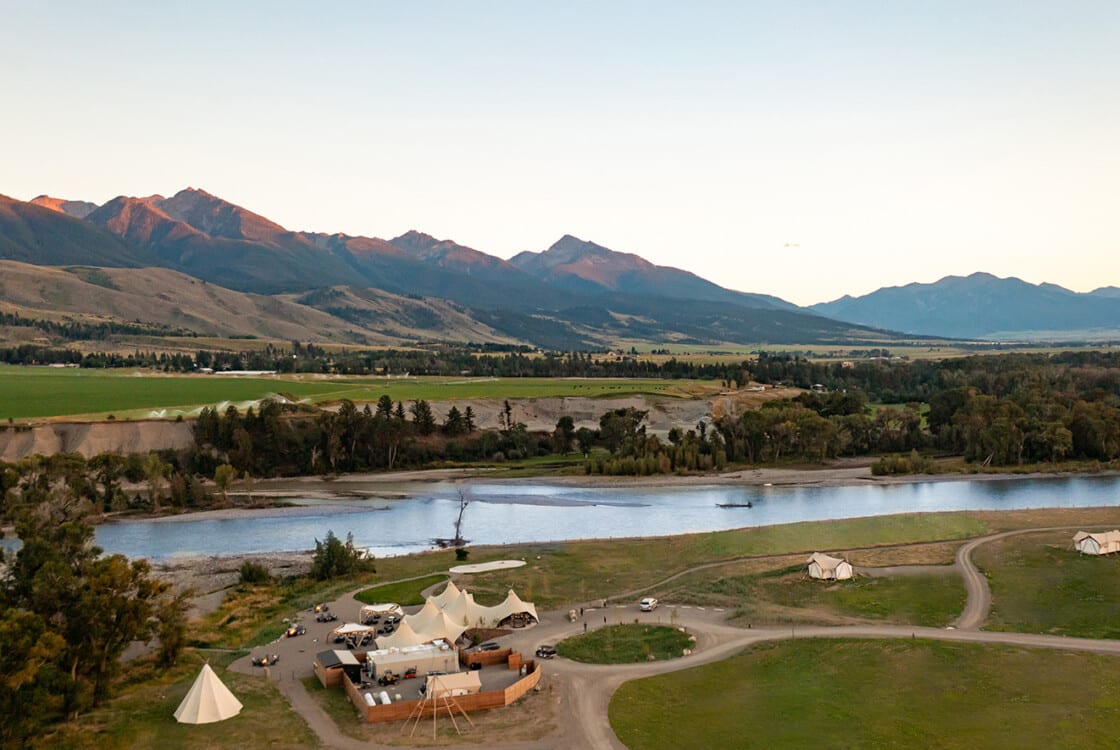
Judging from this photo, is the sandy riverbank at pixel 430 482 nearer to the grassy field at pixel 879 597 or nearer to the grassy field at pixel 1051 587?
the grassy field at pixel 1051 587

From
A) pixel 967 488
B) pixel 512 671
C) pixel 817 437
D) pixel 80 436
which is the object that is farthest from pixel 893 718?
pixel 80 436

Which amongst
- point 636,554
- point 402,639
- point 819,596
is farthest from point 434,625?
point 636,554

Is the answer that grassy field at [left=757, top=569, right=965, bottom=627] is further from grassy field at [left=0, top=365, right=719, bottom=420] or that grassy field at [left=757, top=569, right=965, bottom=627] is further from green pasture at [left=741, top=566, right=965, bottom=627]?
grassy field at [left=0, top=365, right=719, bottom=420]

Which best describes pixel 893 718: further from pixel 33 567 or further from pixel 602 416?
pixel 602 416

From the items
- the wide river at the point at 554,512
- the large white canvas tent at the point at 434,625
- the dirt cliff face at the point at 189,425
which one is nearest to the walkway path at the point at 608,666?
the large white canvas tent at the point at 434,625

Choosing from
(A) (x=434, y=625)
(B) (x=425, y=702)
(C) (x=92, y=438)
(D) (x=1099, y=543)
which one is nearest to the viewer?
(B) (x=425, y=702)

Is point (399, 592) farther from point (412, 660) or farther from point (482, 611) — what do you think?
point (412, 660)
